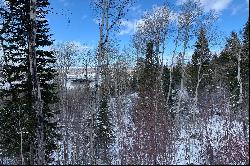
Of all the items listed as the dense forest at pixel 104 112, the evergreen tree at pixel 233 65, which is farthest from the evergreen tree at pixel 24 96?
the evergreen tree at pixel 233 65

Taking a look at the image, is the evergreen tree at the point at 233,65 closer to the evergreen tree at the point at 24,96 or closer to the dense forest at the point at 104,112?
A: the dense forest at the point at 104,112

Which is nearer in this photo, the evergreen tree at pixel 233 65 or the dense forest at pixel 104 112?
the dense forest at pixel 104 112

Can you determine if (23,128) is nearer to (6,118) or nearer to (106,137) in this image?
(6,118)

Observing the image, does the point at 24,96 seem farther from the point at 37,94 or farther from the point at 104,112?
the point at 104,112

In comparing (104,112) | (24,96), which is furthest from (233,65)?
A: (24,96)

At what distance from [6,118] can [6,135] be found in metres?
0.87

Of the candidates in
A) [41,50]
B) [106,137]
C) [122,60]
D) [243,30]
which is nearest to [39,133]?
[41,50]

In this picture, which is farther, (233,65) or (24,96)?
(233,65)

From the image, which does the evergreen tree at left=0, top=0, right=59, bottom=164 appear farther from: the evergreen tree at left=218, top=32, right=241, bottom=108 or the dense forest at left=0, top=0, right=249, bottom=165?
the evergreen tree at left=218, top=32, right=241, bottom=108

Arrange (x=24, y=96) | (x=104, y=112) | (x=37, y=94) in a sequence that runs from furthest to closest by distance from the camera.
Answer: (x=104, y=112) → (x=24, y=96) → (x=37, y=94)

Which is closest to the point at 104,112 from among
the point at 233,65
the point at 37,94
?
the point at 233,65

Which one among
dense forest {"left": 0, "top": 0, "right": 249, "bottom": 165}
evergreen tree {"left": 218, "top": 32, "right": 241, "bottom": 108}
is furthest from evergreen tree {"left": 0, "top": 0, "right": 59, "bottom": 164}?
evergreen tree {"left": 218, "top": 32, "right": 241, "bottom": 108}

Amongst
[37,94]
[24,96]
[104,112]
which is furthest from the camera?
[104,112]

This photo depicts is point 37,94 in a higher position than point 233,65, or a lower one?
lower
